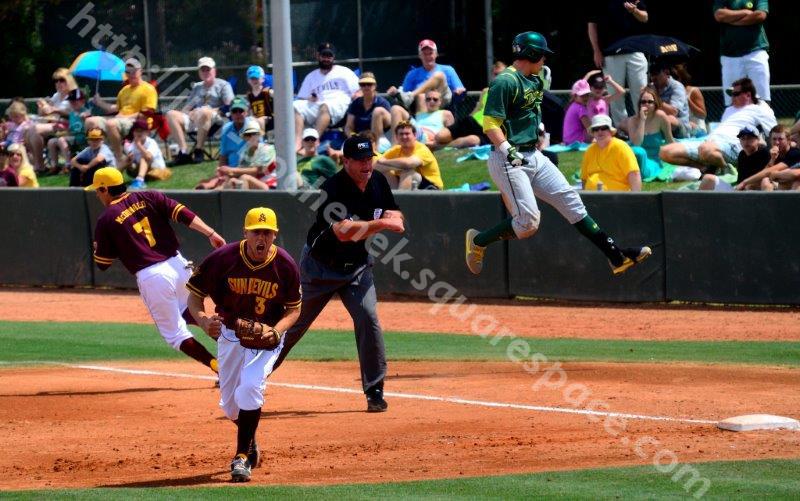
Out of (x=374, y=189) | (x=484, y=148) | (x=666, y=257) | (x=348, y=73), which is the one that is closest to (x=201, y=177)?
Result: (x=348, y=73)

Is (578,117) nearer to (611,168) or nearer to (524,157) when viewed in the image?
(611,168)

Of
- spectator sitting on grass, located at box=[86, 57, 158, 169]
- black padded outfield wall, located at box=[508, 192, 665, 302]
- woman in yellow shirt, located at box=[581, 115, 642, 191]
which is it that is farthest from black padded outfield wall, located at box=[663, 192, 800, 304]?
spectator sitting on grass, located at box=[86, 57, 158, 169]

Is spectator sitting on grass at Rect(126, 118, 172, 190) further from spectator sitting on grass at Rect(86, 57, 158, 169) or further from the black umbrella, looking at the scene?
the black umbrella

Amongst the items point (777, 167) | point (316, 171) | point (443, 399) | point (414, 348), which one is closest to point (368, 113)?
point (316, 171)

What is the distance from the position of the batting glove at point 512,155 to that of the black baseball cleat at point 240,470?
3854mm

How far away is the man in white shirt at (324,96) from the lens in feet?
69.2

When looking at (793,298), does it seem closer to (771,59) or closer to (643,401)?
(643,401)

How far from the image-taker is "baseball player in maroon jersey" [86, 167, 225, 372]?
1133cm

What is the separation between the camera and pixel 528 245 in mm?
16688

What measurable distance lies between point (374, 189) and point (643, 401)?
2.73m

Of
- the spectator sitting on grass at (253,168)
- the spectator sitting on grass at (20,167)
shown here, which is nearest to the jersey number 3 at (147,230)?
the spectator sitting on grass at (253,168)

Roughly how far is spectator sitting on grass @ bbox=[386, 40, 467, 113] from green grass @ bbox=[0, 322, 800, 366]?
6.60 metres

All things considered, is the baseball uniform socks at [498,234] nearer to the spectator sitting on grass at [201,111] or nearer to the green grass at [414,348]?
the green grass at [414,348]

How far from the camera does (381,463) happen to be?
8.23 meters
